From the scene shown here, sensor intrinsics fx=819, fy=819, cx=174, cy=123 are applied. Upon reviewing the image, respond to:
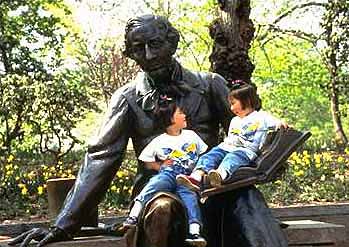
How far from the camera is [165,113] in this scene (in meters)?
3.76

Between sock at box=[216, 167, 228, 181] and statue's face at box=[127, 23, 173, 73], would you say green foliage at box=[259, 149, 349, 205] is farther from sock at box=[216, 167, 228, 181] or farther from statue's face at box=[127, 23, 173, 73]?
sock at box=[216, 167, 228, 181]

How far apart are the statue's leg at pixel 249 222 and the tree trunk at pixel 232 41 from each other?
5.76 m

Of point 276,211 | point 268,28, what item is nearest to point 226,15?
point 276,211

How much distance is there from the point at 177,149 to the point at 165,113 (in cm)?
26

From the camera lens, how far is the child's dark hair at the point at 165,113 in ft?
12.1

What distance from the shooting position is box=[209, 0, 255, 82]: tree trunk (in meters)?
9.55

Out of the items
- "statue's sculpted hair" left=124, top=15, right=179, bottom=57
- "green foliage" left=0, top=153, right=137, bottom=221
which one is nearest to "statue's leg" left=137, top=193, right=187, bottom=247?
"statue's sculpted hair" left=124, top=15, right=179, bottom=57

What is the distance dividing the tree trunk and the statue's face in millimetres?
5430

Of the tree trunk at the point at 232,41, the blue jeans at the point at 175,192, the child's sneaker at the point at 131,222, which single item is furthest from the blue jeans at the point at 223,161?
the tree trunk at the point at 232,41

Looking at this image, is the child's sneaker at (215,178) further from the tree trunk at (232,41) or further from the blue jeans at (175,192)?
the tree trunk at (232,41)

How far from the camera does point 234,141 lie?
3.52 m

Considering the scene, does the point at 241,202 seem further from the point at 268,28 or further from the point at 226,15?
the point at 268,28

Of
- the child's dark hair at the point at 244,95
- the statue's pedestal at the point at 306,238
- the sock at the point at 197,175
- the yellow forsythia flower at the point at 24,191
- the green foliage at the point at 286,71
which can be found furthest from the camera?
the green foliage at the point at 286,71

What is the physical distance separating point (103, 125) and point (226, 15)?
645 centimetres
